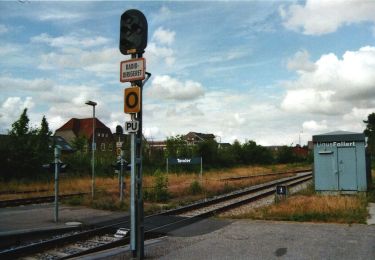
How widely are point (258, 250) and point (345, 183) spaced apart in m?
10.8

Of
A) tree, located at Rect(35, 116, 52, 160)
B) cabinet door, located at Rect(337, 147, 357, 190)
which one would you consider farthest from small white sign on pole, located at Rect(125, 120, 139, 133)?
tree, located at Rect(35, 116, 52, 160)

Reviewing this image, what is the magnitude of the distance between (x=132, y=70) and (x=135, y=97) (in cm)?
50

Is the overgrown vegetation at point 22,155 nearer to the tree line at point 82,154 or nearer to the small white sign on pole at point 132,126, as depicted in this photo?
the tree line at point 82,154

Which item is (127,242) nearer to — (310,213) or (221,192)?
(310,213)

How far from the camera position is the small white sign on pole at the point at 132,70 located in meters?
7.62

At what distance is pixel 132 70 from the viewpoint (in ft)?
25.4

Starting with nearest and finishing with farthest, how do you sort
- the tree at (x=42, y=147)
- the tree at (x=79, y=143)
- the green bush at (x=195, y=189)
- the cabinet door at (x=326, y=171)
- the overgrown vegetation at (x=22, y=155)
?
the cabinet door at (x=326, y=171) → the green bush at (x=195, y=189) → the overgrown vegetation at (x=22, y=155) → the tree at (x=42, y=147) → the tree at (x=79, y=143)

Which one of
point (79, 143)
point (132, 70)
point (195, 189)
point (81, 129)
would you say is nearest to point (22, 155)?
point (195, 189)

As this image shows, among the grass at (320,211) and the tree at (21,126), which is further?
the tree at (21,126)

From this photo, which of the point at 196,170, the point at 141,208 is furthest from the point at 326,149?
the point at 196,170

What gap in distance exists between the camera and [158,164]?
46281mm

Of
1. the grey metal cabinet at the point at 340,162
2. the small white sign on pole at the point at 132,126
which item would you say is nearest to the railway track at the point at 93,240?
the small white sign on pole at the point at 132,126

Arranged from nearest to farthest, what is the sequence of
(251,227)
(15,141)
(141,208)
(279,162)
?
(141,208) → (251,227) → (15,141) → (279,162)

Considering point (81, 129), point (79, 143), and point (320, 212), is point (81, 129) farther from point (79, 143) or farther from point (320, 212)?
point (320, 212)
